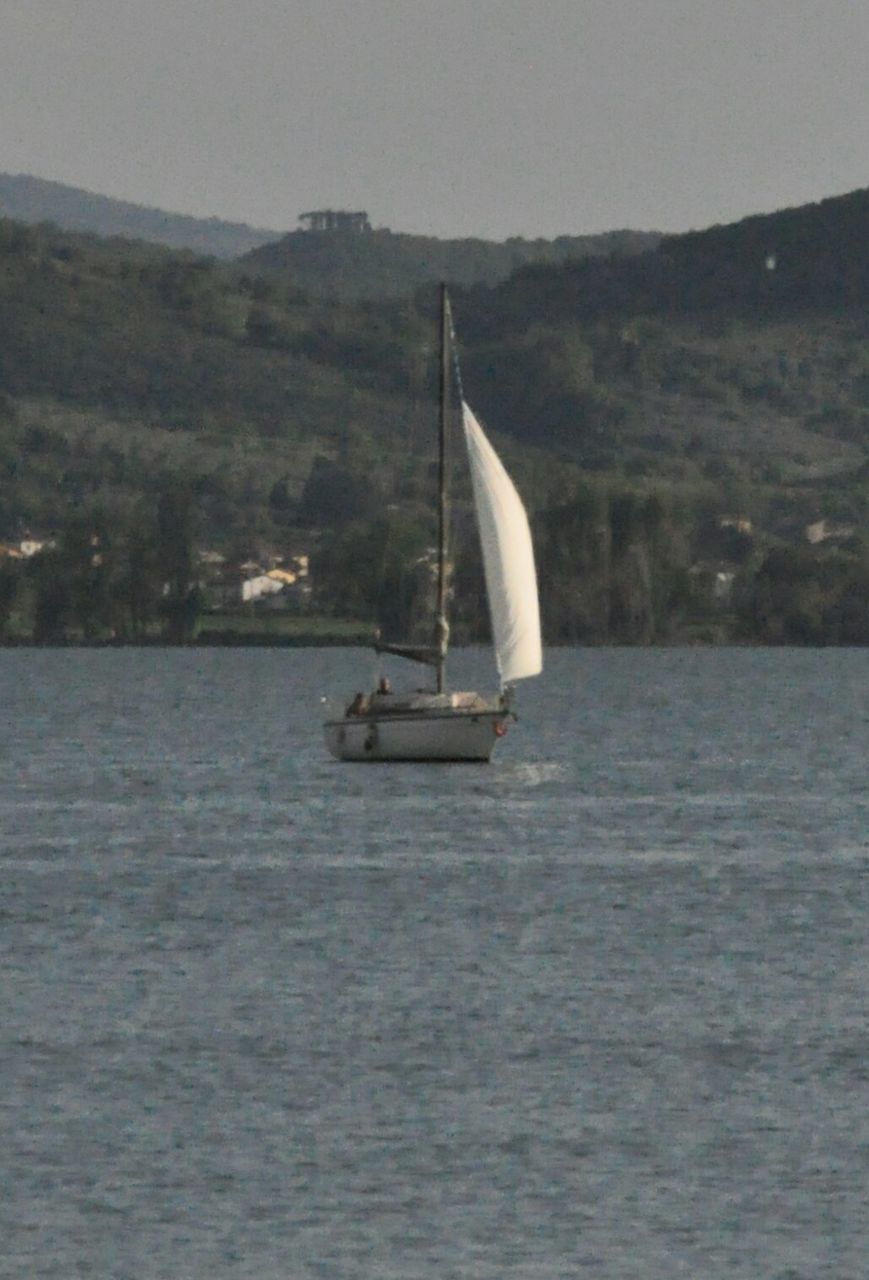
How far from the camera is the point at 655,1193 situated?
1226 inches

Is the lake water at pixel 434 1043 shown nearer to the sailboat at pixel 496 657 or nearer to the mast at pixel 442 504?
the sailboat at pixel 496 657

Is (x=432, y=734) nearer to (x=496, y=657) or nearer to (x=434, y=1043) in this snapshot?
(x=496, y=657)

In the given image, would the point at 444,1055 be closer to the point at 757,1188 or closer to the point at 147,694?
the point at 757,1188

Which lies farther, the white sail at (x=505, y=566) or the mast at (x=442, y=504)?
the white sail at (x=505, y=566)

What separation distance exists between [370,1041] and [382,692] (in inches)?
2175

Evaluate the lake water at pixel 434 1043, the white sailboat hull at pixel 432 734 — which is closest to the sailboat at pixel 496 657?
the white sailboat hull at pixel 432 734

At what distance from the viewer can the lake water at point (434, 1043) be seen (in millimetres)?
29641

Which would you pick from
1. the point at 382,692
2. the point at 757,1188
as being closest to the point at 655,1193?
the point at 757,1188

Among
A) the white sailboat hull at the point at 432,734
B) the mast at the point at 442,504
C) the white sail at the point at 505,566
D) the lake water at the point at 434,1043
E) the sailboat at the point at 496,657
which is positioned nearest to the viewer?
the lake water at the point at 434,1043

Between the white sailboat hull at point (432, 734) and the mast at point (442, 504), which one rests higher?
the mast at point (442, 504)

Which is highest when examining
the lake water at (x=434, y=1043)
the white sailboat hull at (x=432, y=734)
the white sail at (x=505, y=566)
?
the white sail at (x=505, y=566)

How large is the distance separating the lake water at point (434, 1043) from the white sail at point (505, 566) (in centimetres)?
1174

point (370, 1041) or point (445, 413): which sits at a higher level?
point (445, 413)

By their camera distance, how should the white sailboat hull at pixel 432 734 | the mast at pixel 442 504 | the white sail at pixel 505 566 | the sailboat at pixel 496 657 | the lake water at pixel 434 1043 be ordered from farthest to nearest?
the white sail at pixel 505 566 < the mast at pixel 442 504 < the sailboat at pixel 496 657 < the white sailboat hull at pixel 432 734 < the lake water at pixel 434 1043
